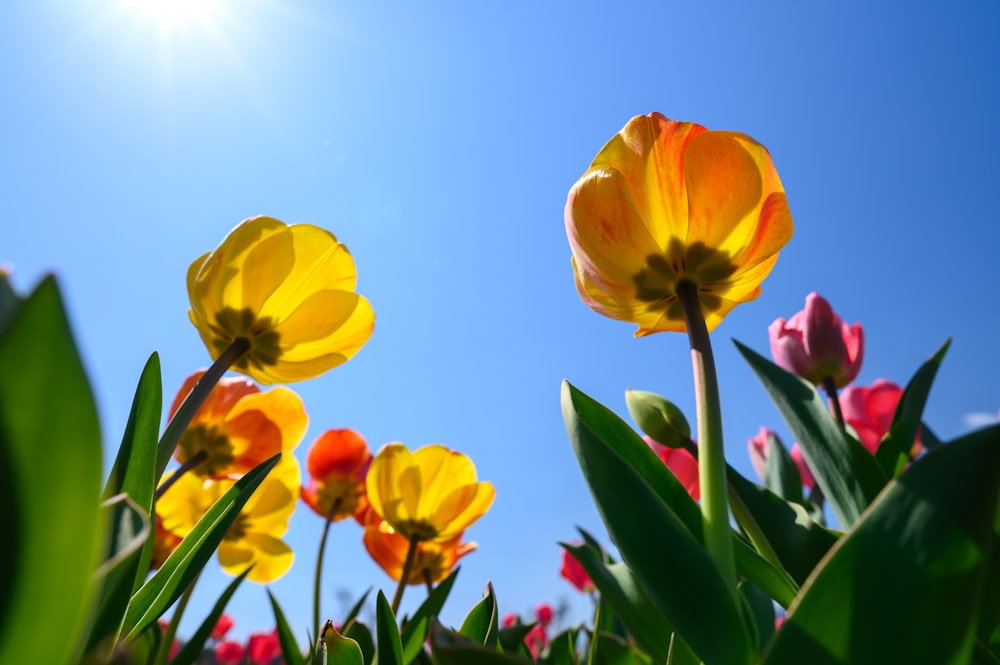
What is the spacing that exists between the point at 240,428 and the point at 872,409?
1.70 m

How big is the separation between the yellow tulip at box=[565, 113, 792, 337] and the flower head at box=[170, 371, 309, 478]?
82 cm

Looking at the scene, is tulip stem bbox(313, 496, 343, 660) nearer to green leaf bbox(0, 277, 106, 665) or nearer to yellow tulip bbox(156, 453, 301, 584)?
yellow tulip bbox(156, 453, 301, 584)

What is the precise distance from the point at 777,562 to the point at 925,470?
464mm

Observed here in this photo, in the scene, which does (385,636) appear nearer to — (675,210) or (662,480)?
(662,480)

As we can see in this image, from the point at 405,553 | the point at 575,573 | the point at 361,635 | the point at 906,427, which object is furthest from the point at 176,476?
the point at 575,573

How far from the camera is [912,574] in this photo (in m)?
0.37

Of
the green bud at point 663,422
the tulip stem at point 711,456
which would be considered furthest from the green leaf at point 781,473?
the tulip stem at point 711,456

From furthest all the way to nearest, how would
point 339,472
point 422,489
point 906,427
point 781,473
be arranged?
point 339,472
point 422,489
point 781,473
point 906,427

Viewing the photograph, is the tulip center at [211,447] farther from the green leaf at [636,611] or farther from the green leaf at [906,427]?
the green leaf at [906,427]

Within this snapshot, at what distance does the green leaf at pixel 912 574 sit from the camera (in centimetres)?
36

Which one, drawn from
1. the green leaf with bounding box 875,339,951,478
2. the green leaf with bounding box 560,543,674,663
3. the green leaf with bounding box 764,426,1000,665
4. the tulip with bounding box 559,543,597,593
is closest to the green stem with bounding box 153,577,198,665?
the green leaf with bounding box 560,543,674,663

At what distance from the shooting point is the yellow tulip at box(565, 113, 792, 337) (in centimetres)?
75

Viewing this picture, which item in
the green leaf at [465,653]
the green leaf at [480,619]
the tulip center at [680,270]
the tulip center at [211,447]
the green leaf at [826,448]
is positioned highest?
the tulip center at [680,270]

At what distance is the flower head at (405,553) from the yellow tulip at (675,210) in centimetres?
117
